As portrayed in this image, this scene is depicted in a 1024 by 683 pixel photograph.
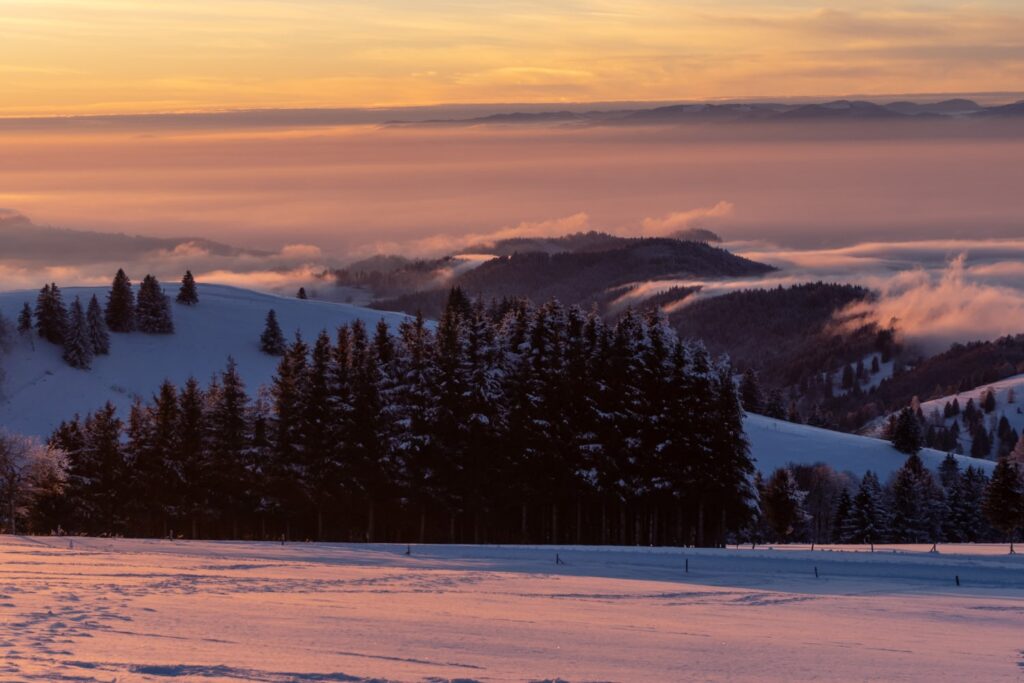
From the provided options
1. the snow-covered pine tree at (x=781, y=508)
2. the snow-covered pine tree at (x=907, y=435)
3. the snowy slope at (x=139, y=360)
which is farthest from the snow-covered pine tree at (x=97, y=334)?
the snow-covered pine tree at (x=907, y=435)

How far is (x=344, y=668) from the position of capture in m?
23.2

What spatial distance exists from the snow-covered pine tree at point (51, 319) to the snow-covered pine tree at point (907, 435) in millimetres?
101589

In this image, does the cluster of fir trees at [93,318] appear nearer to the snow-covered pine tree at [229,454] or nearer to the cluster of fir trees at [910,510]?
the snow-covered pine tree at [229,454]

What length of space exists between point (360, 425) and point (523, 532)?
10789mm

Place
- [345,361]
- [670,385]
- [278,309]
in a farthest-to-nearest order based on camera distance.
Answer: [278,309]
[345,361]
[670,385]

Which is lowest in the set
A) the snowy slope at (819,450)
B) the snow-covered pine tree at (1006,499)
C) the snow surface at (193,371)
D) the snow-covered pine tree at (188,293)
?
the snow-covered pine tree at (1006,499)

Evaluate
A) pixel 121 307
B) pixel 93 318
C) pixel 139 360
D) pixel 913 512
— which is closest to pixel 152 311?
pixel 121 307

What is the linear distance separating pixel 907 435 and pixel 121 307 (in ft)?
322

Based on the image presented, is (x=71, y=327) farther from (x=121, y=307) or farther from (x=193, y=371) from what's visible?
(x=121, y=307)

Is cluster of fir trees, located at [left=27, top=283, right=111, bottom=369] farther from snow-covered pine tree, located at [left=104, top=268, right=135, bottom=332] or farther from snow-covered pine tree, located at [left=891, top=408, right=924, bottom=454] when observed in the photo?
snow-covered pine tree, located at [left=891, top=408, right=924, bottom=454]

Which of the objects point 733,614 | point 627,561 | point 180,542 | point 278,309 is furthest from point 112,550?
point 278,309

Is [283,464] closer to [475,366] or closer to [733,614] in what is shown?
[475,366]

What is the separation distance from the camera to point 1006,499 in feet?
321

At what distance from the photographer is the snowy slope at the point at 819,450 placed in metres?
154
